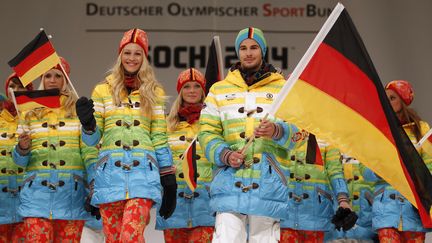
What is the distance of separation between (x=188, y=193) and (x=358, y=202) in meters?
1.89

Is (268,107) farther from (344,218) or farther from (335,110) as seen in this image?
(344,218)

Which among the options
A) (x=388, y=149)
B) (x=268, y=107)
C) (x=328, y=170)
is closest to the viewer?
(x=388, y=149)

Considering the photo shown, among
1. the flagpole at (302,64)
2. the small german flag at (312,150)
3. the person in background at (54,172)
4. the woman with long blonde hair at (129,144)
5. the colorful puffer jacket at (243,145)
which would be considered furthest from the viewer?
the small german flag at (312,150)

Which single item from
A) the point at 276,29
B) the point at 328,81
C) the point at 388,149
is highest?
the point at 276,29

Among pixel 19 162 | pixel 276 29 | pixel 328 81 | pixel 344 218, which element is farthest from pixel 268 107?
pixel 276 29

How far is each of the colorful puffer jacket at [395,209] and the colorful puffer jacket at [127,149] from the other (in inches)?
88.6

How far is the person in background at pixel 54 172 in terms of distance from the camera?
8320 mm

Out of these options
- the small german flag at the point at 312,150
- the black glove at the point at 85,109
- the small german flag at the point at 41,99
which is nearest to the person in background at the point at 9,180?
the small german flag at the point at 41,99

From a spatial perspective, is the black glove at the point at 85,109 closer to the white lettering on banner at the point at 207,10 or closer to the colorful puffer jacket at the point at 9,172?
the colorful puffer jacket at the point at 9,172

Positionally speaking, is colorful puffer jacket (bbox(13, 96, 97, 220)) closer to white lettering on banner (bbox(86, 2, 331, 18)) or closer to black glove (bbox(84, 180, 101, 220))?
black glove (bbox(84, 180, 101, 220))

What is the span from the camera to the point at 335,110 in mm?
6832

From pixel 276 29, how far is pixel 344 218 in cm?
429

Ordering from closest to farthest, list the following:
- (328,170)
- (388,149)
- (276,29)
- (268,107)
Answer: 1. (388,149)
2. (268,107)
3. (328,170)
4. (276,29)

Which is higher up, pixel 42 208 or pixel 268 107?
pixel 268 107
